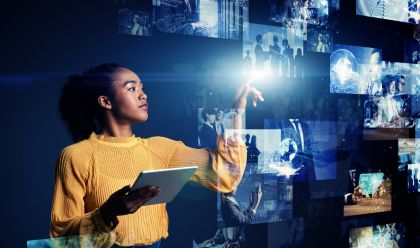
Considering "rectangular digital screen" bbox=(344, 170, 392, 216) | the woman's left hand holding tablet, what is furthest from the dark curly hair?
"rectangular digital screen" bbox=(344, 170, 392, 216)

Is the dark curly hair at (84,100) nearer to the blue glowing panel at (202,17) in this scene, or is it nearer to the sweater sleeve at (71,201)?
the sweater sleeve at (71,201)

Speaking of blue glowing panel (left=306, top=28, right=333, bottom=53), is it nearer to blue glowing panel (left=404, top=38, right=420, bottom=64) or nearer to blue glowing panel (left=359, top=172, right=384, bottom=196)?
blue glowing panel (left=404, top=38, right=420, bottom=64)

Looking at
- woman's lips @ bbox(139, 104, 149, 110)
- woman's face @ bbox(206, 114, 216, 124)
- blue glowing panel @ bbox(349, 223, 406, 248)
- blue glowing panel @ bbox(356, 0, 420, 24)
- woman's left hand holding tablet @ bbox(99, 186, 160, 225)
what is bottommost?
blue glowing panel @ bbox(349, 223, 406, 248)

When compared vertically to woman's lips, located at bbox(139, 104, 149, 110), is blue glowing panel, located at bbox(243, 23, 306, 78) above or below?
above

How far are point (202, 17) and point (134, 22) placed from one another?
1.10ft

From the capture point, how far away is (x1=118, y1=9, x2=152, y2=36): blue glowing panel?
6.15ft

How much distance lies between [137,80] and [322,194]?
1241mm

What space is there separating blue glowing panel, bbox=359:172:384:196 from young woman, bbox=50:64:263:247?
1220 mm

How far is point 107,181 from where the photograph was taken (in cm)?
179

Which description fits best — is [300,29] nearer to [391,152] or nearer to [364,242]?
[391,152]

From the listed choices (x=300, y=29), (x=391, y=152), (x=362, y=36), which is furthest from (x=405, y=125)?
(x=300, y=29)

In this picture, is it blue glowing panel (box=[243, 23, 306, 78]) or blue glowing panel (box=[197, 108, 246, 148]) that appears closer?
blue glowing panel (box=[197, 108, 246, 148])

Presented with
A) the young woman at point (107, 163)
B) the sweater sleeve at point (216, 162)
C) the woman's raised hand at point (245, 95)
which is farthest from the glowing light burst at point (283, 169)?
the young woman at point (107, 163)

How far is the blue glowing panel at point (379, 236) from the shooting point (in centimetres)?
265
